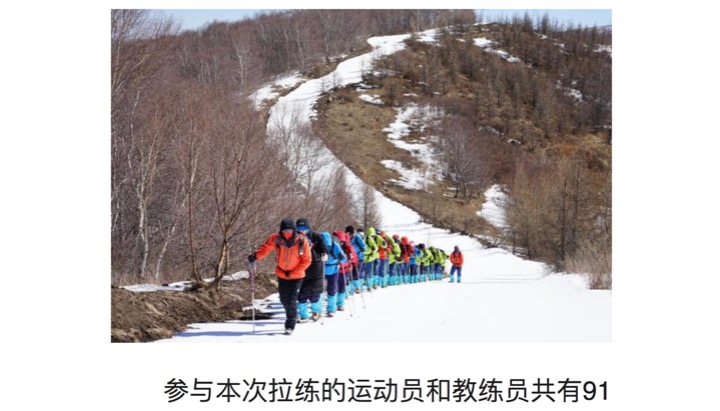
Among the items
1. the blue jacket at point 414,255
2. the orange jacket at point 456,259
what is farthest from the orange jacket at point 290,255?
the orange jacket at point 456,259

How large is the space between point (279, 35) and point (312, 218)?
73.0 metres

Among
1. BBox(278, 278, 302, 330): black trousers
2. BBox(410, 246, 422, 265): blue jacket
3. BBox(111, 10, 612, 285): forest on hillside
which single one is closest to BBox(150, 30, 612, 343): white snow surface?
BBox(278, 278, 302, 330): black trousers

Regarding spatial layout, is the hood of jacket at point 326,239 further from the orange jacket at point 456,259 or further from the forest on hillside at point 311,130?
the orange jacket at point 456,259

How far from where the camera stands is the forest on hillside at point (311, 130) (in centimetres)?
2220

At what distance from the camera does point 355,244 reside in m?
18.8

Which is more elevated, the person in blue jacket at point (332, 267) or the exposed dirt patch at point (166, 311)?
the person in blue jacket at point (332, 267)

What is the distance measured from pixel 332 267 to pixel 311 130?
42447mm

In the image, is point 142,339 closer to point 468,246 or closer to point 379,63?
point 468,246

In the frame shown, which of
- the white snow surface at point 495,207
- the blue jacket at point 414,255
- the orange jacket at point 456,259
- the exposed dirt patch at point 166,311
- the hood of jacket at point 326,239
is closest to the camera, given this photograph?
the exposed dirt patch at point 166,311

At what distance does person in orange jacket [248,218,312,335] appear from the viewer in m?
11.2

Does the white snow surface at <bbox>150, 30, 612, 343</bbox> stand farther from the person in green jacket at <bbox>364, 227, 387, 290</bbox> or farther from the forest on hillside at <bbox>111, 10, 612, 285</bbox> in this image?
the forest on hillside at <bbox>111, 10, 612, 285</bbox>

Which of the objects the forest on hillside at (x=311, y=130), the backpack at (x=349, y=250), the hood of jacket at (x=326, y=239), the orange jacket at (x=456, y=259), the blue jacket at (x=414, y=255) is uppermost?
the forest on hillside at (x=311, y=130)

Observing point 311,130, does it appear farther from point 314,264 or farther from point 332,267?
point 314,264

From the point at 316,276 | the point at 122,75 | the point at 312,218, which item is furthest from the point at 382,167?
the point at 316,276
